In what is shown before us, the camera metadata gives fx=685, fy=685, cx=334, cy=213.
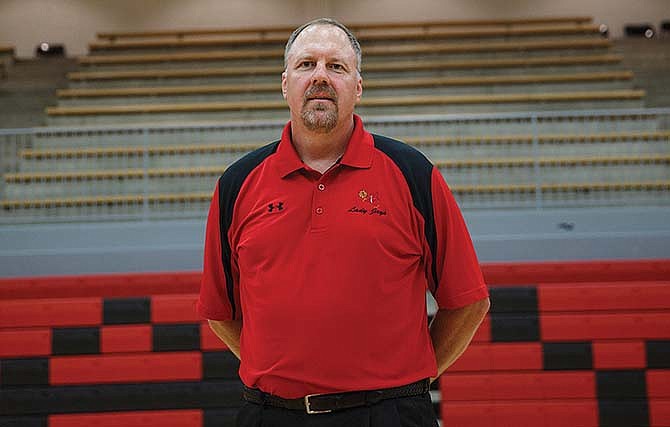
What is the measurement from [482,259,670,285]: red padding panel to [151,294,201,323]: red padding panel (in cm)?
178

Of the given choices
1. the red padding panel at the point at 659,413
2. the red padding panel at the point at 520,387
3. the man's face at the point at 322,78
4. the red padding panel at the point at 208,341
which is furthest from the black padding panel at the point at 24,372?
the red padding panel at the point at 659,413

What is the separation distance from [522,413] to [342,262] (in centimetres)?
293

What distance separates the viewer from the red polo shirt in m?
1.21

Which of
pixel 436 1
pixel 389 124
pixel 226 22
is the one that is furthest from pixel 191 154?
pixel 436 1

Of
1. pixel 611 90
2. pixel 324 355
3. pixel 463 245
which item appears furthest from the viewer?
pixel 611 90

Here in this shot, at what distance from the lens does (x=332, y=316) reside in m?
1.21

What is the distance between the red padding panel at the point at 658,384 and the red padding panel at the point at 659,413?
0.13 ft

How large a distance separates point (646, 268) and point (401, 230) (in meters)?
3.42

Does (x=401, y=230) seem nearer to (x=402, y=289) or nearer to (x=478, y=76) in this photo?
(x=402, y=289)

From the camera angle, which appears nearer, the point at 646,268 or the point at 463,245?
the point at 463,245

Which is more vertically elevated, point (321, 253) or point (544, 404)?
point (321, 253)

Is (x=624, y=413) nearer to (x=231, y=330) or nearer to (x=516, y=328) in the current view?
(x=516, y=328)

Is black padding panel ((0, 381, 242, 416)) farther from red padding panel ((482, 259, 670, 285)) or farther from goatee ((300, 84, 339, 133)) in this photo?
goatee ((300, 84, 339, 133))

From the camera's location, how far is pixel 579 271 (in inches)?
166
